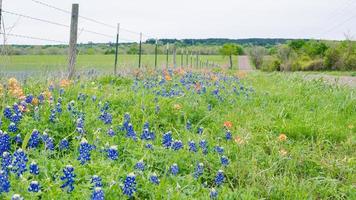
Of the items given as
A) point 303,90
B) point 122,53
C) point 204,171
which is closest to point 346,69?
point 122,53

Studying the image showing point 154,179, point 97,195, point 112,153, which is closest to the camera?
point 97,195

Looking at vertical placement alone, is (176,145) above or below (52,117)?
below

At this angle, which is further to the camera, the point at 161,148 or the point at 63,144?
the point at 161,148

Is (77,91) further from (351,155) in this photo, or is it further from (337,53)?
(337,53)

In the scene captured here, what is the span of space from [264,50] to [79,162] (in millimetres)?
66880

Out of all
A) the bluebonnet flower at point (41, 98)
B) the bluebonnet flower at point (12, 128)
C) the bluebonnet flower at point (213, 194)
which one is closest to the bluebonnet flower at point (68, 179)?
the bluebonnet flower at point (213, 194)

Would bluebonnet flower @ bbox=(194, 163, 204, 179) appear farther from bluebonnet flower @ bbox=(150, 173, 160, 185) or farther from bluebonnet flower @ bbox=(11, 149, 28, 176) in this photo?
bluebonnet flower @ bbox=(11, 149, 28, 176)

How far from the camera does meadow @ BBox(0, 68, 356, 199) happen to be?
2.62 metres

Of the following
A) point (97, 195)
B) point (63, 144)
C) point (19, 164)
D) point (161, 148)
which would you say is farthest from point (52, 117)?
point (97, 195)

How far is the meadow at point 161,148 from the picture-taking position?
8.58 ft

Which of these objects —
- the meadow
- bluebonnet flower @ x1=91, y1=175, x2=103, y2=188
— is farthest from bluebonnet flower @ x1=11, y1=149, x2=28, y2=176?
bluebonnet flower @ x1=91, y1=175, x2=103, y2=188

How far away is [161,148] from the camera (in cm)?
355

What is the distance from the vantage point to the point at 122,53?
17.7 meters

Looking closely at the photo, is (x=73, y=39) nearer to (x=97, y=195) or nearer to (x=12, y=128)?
(x=12, y=128)
